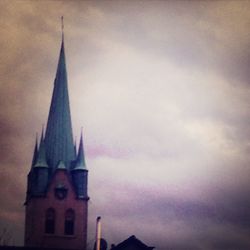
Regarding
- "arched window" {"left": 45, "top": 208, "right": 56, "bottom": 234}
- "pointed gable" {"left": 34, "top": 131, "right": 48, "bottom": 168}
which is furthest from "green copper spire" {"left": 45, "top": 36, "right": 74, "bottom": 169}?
"arched window" {"left": 45, "top": 208, "right": 56, "bottom": 234}

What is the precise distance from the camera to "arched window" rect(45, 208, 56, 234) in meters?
49.3

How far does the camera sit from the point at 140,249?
47375 mm

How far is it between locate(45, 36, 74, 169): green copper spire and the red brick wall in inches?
54.9

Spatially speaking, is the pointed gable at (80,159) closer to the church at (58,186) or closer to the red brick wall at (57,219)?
the church at (58,186)

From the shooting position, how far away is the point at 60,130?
51656 mm

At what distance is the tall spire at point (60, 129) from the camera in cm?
5131

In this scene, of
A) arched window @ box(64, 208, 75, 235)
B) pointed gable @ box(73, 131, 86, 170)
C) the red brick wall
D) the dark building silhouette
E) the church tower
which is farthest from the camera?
pointed gable @ box(73, 131, 86, 170)

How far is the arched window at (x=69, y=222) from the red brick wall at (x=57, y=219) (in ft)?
0.75

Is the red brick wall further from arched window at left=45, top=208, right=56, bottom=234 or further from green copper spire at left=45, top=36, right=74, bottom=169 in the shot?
green copper spire at left=45, top=36, right=74, bottom=169

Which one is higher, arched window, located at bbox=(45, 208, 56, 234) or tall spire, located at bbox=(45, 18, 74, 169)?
tall spire, located at bbox=(45, 18, 74, 169)

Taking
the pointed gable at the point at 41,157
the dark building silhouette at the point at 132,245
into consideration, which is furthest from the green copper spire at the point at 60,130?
the dark building silhouette at the point at 132,245

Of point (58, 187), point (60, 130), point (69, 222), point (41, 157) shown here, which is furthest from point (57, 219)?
point (60, 130)

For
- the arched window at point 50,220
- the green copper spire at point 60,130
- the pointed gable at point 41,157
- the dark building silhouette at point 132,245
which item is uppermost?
the green copper spire at point 60,130

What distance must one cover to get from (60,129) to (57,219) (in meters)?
6.87
